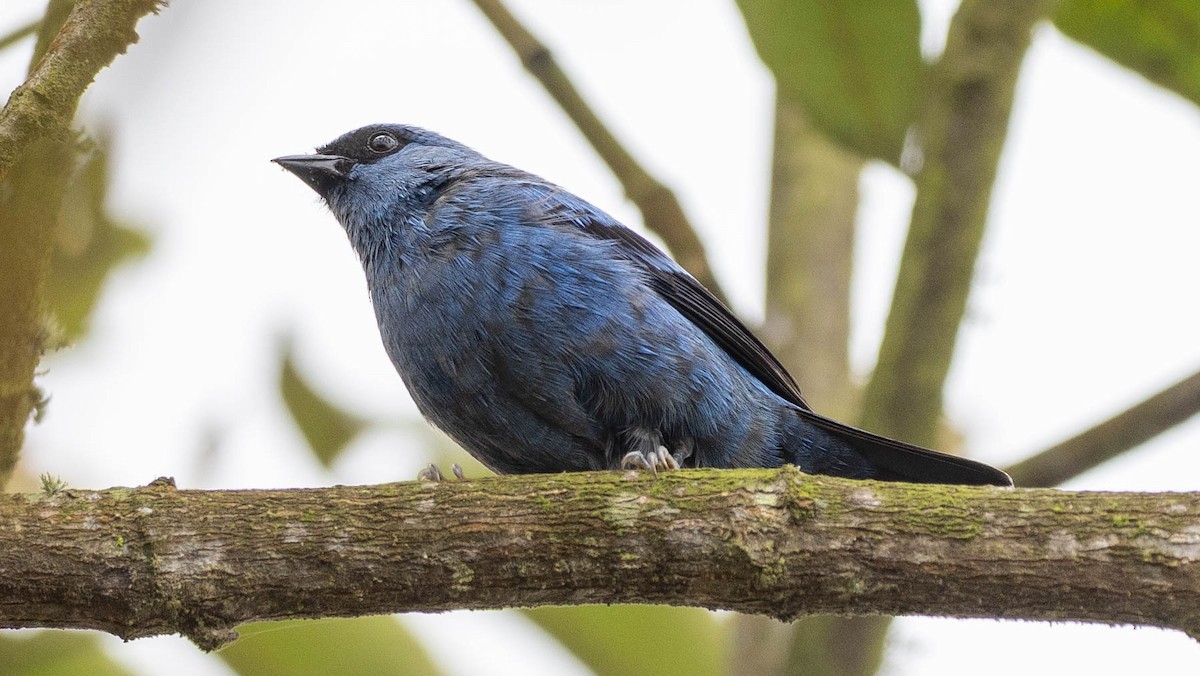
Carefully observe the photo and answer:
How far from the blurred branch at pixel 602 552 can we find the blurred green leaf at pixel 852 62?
2332mm

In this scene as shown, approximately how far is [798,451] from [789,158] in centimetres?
242

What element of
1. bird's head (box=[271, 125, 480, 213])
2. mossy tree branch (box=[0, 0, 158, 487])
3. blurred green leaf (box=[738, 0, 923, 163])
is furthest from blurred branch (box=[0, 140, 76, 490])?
blurred green leaf (box=[738, 0, 923, 163])

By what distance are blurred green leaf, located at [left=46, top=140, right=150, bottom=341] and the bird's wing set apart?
1.44 m

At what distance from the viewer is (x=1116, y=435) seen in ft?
14.1

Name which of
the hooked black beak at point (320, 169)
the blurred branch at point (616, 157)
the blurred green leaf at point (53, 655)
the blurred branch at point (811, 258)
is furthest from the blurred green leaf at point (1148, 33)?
the blurred green leaf at point (53, 655)

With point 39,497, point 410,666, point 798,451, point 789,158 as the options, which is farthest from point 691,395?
point 789,158

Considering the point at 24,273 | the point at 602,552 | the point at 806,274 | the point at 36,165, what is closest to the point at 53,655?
the point at 24,273

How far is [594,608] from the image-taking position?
16.5 feet

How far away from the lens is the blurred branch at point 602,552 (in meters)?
2.95

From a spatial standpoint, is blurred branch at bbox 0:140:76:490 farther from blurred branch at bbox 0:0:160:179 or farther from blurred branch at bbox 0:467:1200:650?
blurred branch at bbox 0:467:1200:650

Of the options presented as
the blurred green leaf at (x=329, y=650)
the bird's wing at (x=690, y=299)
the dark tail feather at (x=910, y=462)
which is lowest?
the blurred green leaf at (x=329, y=650)

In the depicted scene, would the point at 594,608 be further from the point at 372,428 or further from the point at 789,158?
the point at 789,158

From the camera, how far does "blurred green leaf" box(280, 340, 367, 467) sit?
18.6 ft

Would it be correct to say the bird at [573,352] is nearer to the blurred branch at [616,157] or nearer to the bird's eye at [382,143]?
the blurred branch at [616,157]
